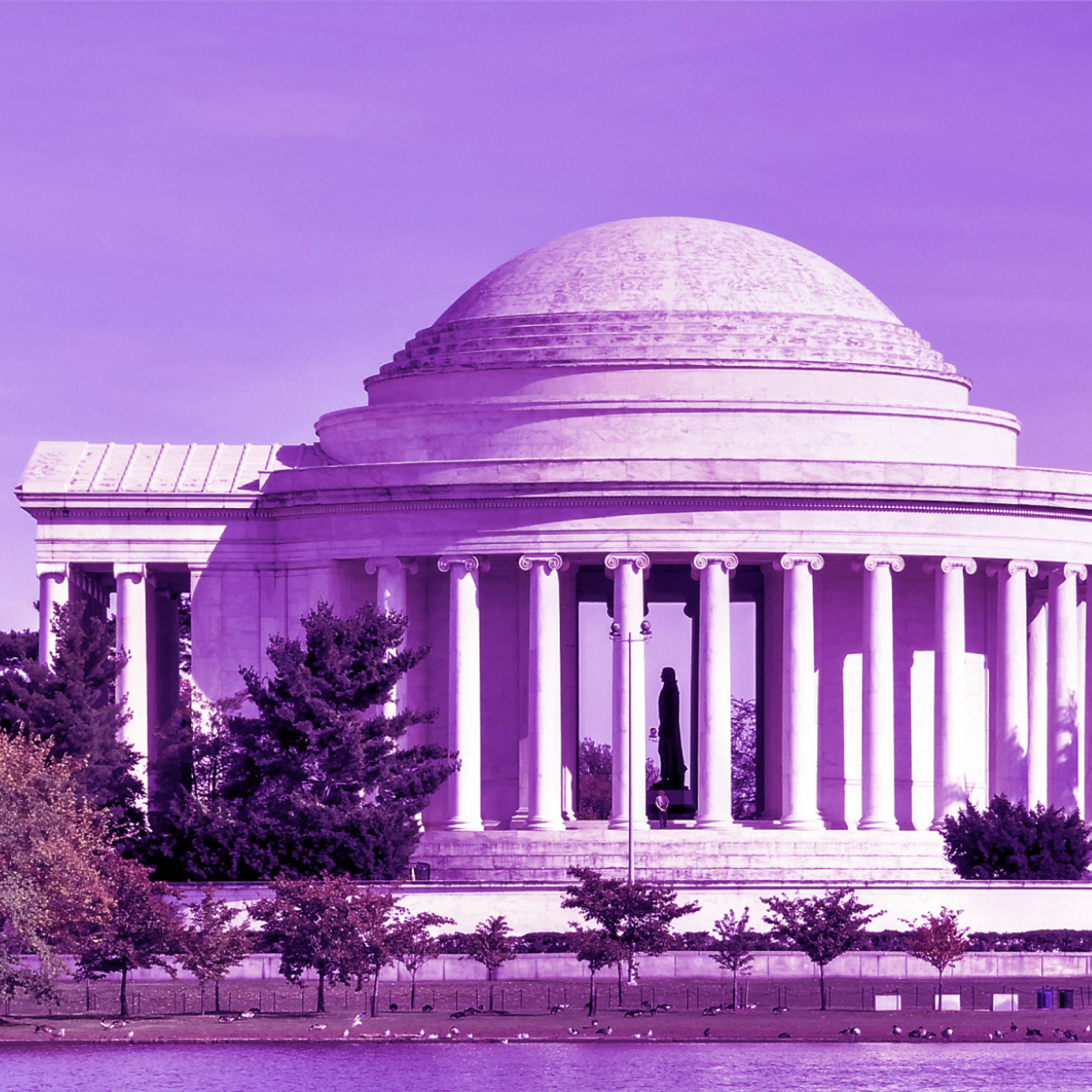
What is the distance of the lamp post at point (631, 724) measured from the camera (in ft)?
373

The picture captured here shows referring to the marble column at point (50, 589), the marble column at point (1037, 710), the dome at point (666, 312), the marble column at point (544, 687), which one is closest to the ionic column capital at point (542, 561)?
the marble column at point (544, 687)

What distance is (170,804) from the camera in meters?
118

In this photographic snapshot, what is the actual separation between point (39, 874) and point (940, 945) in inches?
1128

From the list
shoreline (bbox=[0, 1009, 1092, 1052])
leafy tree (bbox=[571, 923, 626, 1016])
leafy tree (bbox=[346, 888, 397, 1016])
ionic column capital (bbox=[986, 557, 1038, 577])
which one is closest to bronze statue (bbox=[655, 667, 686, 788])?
ionic column capital (bbox=[986, 557, 1038, 577])

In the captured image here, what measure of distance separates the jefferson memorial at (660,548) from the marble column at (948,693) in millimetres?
125

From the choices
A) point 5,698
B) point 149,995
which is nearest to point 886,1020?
point 149,995

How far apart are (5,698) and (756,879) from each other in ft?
95.5

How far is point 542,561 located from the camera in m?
126

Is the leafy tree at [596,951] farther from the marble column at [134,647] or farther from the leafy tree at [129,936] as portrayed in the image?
the marble column at [134,647]

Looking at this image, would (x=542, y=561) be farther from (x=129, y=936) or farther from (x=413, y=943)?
(x=129, y=936)

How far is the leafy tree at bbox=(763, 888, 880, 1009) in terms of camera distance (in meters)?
101

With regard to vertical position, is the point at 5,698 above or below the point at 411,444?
below

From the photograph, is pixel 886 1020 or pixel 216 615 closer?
pixel 886 1020

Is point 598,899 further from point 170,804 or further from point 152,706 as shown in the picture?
point 152,706
